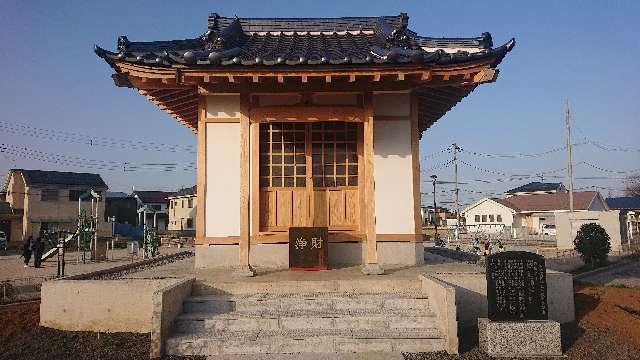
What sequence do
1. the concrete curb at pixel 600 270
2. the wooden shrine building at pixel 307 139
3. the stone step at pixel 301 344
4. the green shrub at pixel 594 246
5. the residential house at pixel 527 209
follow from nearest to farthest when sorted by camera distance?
the stone step at pixel 301 344
the wooden shrine building at pixel 307 139
the concrete curb at pixel 600 270
the green shrub at pixel 594 246
the residential house at pixel 527 209

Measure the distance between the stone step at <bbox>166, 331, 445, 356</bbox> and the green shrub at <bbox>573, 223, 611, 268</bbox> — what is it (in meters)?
16.1

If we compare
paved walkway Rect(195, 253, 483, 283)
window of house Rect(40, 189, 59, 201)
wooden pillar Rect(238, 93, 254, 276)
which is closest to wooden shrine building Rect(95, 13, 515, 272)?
wooden pillar Rect(238, 93, 254, 276)

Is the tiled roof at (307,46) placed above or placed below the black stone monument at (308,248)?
above

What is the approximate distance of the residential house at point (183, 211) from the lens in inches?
2667

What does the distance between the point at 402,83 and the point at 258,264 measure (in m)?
5.06

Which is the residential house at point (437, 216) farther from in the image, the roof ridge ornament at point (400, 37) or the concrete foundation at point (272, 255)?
the concrete foundation at point (272, 255)

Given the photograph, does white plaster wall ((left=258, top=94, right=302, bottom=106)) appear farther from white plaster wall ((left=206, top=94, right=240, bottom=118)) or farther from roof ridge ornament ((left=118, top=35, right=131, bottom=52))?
roof ridge ornament ((left=118, top=35, right=131, bottom=52))

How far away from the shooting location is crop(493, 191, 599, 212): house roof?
192ft

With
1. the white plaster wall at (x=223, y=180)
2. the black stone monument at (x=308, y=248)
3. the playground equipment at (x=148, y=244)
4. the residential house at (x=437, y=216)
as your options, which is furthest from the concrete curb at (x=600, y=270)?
the residential house at (x=437, y=216)

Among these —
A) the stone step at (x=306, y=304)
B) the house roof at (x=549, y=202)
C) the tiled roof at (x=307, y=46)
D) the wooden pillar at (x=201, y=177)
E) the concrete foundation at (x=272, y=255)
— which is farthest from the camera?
the house roof at (x=549, y=202)

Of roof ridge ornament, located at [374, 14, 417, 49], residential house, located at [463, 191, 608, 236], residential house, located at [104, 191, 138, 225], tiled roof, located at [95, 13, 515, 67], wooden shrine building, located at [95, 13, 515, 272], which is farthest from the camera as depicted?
residential house, located at [104, 191, 138, 225]

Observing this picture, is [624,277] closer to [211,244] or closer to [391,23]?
[391,23]

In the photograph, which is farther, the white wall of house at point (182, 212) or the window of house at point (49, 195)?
→ the white wall of house at point (182, 212)

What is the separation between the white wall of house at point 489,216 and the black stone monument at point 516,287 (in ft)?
195
